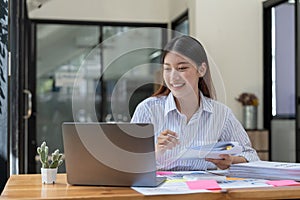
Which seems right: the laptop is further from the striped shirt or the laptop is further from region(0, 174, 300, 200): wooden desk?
the striped shirt

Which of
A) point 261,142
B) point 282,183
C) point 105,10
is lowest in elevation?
point 261,142

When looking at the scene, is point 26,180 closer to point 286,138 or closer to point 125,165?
point 125,165

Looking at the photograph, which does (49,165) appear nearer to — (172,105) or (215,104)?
(172,105)

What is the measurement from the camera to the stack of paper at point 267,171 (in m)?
1.79

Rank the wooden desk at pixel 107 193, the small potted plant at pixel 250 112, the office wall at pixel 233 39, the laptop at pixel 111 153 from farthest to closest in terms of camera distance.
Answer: the office wall at pixel 233 39, the small potted plant at pixel 250 112, the laptop at pixel 111 153, the wooden desk at pixel 107 193

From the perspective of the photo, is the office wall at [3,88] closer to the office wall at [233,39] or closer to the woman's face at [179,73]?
the woman's face at [179,73]

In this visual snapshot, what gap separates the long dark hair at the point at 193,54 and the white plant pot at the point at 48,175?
27.6 inches

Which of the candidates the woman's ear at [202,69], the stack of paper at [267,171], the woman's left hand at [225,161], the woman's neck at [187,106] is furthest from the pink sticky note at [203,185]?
the woman's ear at [202,69]

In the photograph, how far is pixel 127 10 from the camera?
240 inches

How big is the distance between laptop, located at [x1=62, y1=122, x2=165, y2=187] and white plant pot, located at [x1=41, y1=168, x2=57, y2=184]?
0.43ft

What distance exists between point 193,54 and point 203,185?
768mm

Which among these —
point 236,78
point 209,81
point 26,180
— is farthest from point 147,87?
point 26,180

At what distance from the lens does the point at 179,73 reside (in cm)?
222

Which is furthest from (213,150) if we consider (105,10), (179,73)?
(105,10)
